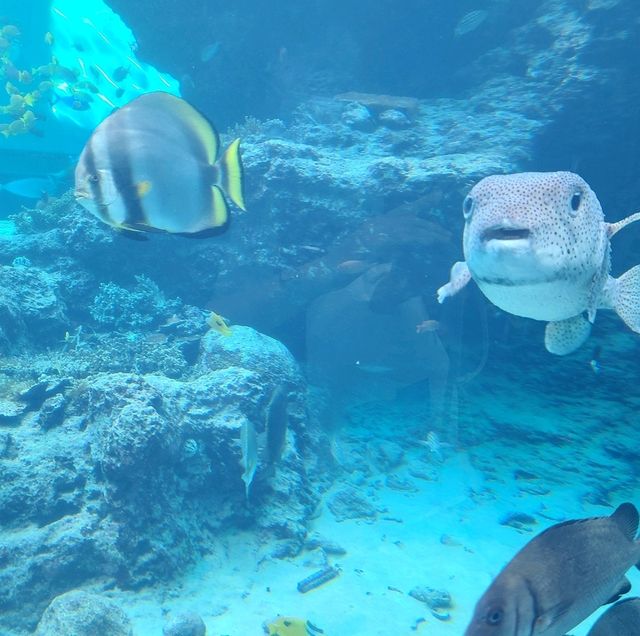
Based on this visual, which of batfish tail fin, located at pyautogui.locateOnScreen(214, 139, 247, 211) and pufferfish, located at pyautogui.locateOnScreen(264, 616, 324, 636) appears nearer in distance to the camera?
batfish tail fin, located at pyautogui.locateOnScreen(214, 139, 247, 211)

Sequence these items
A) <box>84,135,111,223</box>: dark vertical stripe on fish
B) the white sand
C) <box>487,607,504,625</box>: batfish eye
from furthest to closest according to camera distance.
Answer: the white sand < <box>84,135,111,223</box>: dark vertical stripe on fish < <box>487,607,504,625</box>: batfish eye

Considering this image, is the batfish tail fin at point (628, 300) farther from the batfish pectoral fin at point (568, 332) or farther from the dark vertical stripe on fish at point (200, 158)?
the dark vertical stripe on fish at point (200, 158)

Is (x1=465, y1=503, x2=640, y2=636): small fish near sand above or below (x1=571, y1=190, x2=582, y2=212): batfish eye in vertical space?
below

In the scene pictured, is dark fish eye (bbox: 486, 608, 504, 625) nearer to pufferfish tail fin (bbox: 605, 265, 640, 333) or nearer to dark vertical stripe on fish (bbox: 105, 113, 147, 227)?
pufferfish tail fin (bbox: 605, 265, 640, 333)

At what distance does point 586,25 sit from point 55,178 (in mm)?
13852

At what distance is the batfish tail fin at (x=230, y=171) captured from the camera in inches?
88.4

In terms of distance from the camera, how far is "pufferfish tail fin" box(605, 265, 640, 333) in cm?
236

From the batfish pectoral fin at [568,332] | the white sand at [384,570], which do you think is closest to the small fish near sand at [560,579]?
the batfish pectoral fin at [568,332]

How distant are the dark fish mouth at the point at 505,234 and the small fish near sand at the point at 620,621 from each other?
1648mm

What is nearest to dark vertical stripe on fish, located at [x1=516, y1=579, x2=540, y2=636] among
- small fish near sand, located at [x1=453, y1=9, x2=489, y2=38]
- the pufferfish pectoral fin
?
the pufferfish pectoral fin

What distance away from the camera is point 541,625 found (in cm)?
163

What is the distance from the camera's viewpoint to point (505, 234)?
177cm

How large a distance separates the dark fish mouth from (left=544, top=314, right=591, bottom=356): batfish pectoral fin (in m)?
0.93

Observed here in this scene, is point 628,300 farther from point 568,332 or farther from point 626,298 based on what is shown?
point 568,332
